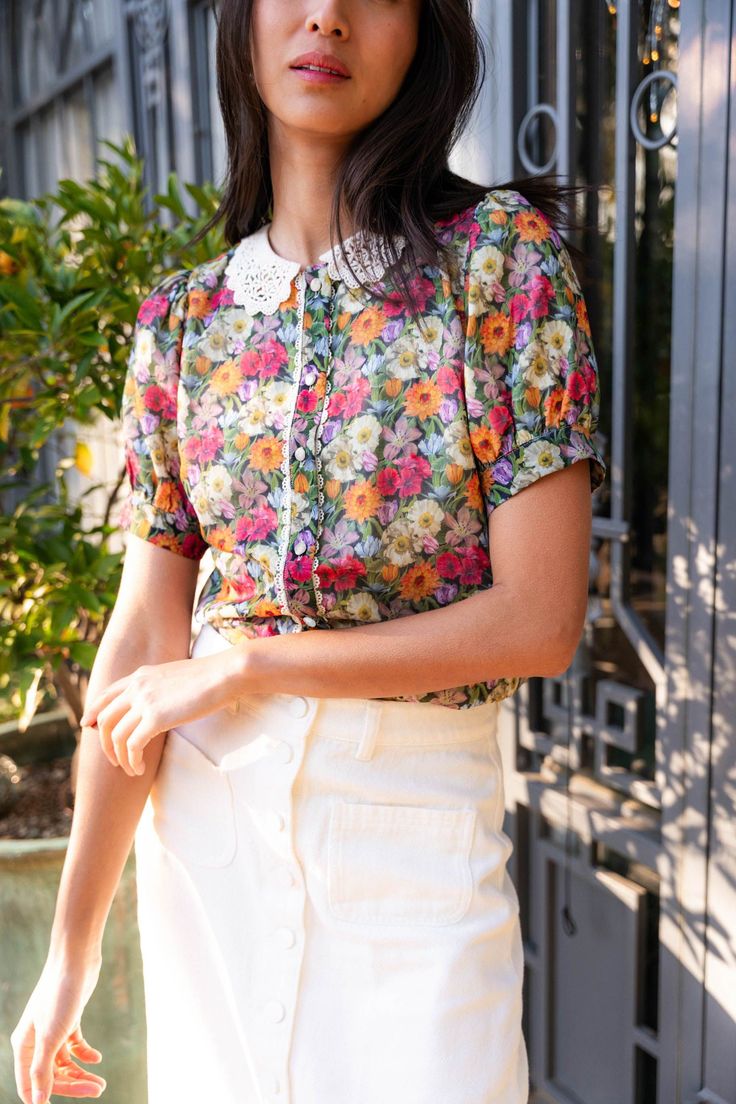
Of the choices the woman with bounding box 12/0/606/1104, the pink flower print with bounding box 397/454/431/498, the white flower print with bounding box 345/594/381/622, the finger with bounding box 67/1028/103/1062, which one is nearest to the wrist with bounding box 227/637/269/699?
the woman with bounding box 12/0/606/1104

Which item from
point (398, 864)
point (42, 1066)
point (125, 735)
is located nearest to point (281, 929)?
point (398, 864)

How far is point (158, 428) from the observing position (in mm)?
1247

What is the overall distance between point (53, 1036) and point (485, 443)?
827mm

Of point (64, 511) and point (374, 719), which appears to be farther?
point (64, 511)

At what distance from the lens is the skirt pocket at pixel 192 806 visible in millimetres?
1162

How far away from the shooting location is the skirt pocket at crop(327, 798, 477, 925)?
108cm

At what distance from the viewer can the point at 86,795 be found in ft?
4.07

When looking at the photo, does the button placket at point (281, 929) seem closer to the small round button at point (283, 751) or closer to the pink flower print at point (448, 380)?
the small round button at point (283, 751)

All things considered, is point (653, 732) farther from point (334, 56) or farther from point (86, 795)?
point (334, 56)

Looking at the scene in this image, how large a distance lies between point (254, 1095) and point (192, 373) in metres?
0.78

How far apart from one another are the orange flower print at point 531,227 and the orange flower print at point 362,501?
0.28 m

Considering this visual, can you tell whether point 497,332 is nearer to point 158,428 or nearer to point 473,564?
point 473,564

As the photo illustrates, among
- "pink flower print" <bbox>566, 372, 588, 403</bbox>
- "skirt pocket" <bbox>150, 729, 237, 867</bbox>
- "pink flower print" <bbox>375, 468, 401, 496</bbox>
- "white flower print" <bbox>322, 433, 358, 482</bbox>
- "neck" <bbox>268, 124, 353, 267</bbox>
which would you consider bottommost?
"skirt pocket" <bbox>150, 729, 237, 867</bbox>

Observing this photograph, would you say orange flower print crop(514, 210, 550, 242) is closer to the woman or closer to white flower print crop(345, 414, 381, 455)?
the woman
